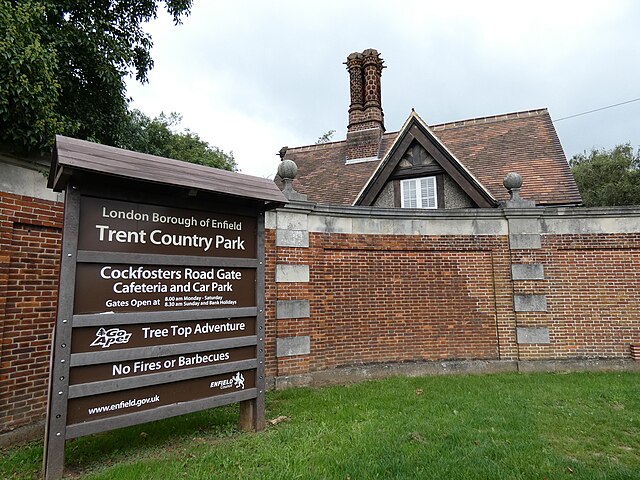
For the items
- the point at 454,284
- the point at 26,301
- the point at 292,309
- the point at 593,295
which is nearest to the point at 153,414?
the point at 26,301

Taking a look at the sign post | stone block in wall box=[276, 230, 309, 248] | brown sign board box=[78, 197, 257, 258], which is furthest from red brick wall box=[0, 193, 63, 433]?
stone block in wall box=[276, 230, 309, 248]

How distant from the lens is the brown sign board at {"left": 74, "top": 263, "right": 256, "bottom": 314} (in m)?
3.70

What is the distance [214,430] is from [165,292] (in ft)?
6.18

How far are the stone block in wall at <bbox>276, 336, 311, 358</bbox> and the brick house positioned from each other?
5.74m

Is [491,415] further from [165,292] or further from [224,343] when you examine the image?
[165,292]

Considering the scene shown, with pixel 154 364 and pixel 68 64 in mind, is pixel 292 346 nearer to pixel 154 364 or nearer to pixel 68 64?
pixel 154 364

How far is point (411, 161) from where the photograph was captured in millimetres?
12102

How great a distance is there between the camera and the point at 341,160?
1566cm

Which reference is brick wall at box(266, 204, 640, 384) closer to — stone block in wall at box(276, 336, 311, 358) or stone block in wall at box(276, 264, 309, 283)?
stone block in wall at box(276, 264, 309, 283)

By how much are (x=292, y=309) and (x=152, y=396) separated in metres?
3.35

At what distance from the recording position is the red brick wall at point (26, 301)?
186 inches

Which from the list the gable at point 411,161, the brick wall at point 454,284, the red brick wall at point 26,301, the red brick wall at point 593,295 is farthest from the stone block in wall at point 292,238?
the red brick wall at point 593,295

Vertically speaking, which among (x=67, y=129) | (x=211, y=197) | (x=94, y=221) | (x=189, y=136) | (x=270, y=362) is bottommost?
(x=270, y=362)

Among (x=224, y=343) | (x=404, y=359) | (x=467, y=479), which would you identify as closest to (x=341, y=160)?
(x=404, y=359)
